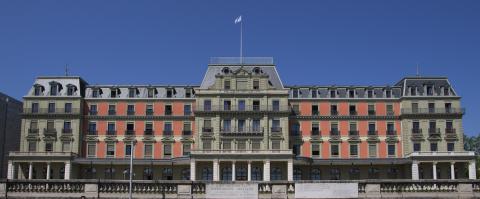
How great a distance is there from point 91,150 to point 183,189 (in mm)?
62700

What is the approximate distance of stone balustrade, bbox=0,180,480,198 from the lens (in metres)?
21.0

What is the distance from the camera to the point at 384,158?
261 ft

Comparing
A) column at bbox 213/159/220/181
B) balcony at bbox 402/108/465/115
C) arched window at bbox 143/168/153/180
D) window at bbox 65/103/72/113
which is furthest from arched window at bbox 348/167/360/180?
window at bbox 65/103/72/113

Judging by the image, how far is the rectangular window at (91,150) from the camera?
80.9 metres

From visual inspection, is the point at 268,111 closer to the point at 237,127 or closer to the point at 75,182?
the point at 237,127

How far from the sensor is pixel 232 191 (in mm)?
21328

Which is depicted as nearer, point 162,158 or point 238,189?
point 238,189

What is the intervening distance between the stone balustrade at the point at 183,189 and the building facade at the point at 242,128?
53.3m

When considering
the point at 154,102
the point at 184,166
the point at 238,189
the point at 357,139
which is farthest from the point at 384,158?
the point at 238,189

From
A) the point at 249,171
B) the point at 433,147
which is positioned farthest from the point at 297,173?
the point at 433,147

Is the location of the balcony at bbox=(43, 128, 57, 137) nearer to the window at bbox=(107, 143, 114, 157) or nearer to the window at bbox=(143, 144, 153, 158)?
the window at bbox=(107, 143, 114, 157)

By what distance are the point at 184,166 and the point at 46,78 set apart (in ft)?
76.3

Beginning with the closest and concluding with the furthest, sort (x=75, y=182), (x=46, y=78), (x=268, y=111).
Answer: (x=75, y=182)
(x=268, y=111)
(x=46, y=78)

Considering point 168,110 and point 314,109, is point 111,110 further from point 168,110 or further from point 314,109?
point 314,109
